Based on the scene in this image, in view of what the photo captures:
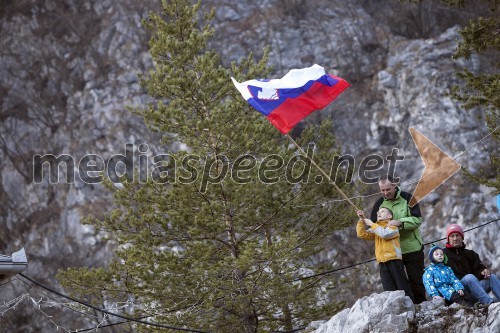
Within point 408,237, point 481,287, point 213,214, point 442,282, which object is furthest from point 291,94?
point 481,287

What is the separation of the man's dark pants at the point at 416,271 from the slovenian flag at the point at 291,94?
2.88 metres

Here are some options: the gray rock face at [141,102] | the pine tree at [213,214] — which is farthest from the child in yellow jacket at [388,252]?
the gray rock face at [141,102]

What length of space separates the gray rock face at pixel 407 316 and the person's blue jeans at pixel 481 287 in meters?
0.33

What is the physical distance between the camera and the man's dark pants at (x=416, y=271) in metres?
9.88

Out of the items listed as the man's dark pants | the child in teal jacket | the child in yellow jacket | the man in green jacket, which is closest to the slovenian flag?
the man in green jacket

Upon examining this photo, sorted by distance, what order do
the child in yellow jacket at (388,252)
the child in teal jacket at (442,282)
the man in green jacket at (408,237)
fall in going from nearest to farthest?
1. the child in teal jacket at (442,282)
2. the child in yellow jacket at (388,252)
3. the man in green jacket at (408,237)

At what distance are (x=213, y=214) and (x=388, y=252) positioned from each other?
493cm

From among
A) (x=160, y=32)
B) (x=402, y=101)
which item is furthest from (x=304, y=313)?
(x=402, y=101)

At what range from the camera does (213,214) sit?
45.8ft

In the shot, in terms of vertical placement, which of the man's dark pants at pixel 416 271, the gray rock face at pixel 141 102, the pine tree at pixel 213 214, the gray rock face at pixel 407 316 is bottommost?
the gray rock face at pixel 407 316

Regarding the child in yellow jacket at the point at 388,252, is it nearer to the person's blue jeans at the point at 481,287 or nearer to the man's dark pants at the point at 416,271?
the man's dark pants at the point at 416,271

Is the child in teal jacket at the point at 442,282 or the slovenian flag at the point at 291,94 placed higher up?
the slovenian flag at the point at 291,94

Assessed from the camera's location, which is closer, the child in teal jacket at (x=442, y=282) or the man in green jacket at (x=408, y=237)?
the child in teal jacket at (x=442, y=282)

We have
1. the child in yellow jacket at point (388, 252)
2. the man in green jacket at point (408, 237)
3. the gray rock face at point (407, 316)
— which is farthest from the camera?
the man in green jacket at point (408, 237)
